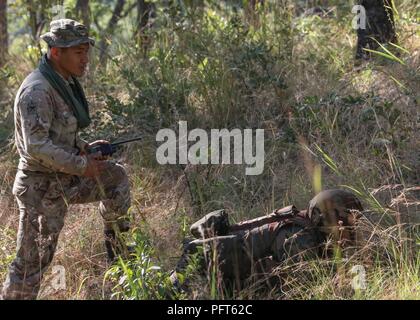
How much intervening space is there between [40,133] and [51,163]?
17cm

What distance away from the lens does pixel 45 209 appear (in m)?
4.79

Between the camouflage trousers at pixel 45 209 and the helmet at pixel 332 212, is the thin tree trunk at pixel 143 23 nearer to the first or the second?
the camouflage trousers at pixel 45 209

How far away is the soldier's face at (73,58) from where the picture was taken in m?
4.89

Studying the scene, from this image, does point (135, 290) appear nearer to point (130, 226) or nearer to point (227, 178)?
point (130, 226)

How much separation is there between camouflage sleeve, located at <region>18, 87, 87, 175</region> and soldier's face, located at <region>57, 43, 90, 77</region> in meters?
0.26

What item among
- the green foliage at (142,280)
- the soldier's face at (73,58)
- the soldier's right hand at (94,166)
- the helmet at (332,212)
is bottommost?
the green foliage at (142,280)

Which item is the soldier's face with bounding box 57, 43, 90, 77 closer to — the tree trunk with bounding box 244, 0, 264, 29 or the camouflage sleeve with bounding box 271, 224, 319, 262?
the camouflage sleeve with bounding box 271, 224, 319, 262

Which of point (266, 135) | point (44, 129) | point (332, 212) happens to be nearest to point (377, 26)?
point (266, 135)

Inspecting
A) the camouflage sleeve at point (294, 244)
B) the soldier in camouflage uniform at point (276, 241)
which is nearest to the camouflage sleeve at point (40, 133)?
the soldier in camouflage uniform at point (276, 241)

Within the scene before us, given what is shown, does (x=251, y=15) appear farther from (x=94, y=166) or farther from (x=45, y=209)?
(x=45, y=209)

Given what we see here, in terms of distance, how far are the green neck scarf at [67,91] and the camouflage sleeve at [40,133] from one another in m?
0.12

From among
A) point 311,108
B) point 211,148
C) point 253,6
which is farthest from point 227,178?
point 253,6

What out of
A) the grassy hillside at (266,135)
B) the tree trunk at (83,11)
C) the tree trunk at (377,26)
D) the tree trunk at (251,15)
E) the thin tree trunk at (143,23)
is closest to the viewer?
the grassy hillside at (266,135)

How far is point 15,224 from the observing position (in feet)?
19.9
